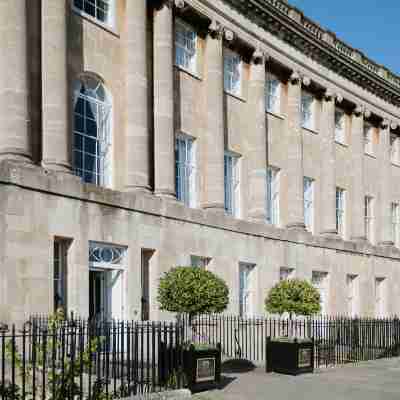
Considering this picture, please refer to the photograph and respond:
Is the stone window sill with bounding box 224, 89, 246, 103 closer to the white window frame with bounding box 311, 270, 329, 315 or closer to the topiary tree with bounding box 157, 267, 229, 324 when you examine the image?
the white window frame with bounding box 311, 270, 329, 315

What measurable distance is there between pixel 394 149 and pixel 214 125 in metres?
18.5

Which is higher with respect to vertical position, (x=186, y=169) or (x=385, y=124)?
(x=385, y=124)

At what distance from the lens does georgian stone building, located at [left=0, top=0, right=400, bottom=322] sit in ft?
61.0

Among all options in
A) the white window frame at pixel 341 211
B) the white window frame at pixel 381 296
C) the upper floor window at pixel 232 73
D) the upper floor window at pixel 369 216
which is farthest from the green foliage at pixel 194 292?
the upper floor window at pixel 369 216

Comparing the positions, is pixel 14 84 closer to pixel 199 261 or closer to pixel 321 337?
pixel 199 261

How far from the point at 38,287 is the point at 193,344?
4354 mm

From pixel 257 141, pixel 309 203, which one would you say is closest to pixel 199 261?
pixel 257 141

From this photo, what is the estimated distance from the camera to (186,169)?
25906 mm

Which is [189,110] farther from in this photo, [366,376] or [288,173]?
[366,376]

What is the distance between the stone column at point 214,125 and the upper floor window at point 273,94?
4.56 metres

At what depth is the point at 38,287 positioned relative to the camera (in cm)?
1756

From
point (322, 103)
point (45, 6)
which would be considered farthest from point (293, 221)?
point (45, 6)

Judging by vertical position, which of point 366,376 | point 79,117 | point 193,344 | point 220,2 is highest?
point 220,2

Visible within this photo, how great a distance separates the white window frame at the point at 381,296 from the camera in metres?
37.2
